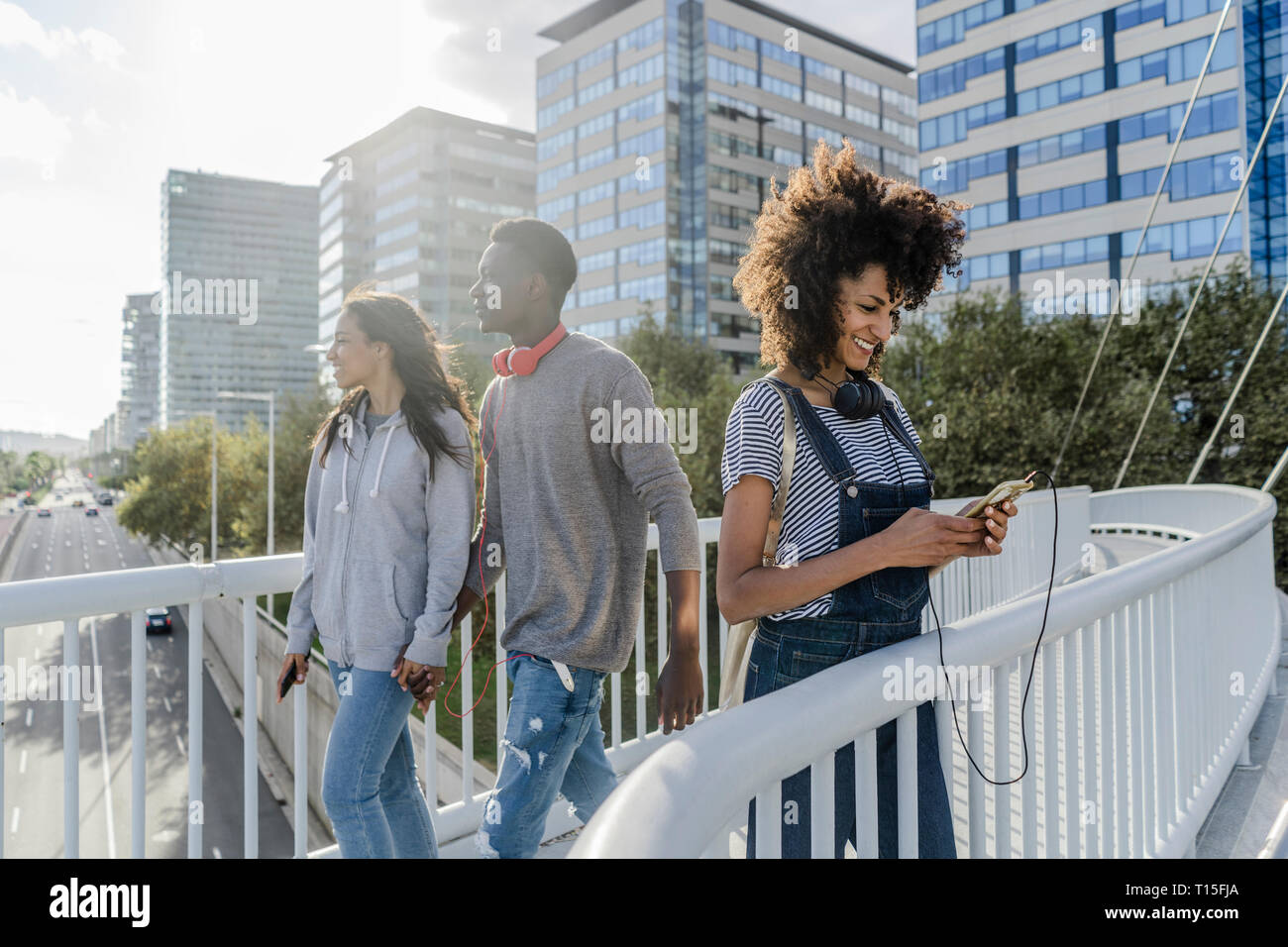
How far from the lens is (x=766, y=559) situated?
189cm

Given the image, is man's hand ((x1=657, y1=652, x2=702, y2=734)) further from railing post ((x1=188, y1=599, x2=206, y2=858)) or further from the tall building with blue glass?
the tall building with blue glass

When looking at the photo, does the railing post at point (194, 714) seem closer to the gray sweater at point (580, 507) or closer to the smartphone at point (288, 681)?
the smartphone at point (288, 681)

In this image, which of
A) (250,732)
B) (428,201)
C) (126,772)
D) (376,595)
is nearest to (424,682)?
(376,595)

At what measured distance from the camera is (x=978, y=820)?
5.79ft

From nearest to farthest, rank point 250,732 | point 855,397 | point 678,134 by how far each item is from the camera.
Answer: point 855,397
point 250,732
point 678,134

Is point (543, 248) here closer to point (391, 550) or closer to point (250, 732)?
point (391, 550)

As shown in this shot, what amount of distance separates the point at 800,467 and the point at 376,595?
115 cm

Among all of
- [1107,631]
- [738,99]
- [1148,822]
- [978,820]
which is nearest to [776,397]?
[978,820]

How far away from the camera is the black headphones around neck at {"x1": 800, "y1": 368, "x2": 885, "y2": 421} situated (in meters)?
1.91

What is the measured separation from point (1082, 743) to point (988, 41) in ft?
172

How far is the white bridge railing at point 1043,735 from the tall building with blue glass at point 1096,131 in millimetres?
39837

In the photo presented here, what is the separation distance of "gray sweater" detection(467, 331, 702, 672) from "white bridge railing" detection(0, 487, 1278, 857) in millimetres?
383

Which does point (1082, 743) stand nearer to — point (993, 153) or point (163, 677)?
point (163, 677)

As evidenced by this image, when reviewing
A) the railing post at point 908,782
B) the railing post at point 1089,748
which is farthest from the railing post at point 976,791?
the railing post at point 1089,748
